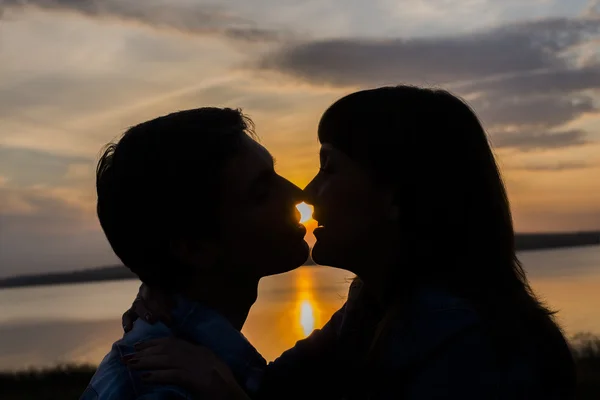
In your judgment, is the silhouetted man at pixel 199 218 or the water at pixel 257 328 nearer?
the silhouetted man at pixel 199 218

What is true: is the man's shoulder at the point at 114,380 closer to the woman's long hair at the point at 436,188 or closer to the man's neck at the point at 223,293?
the man's neck at the point at 223,293

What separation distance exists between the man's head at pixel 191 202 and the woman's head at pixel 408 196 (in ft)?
0.78

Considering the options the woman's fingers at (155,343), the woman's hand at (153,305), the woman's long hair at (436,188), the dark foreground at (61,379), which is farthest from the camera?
the dark foreground at (61,379)

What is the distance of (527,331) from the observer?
8.87 ft

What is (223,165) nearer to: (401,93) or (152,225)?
(152,225)

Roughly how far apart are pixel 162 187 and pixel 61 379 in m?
10.4

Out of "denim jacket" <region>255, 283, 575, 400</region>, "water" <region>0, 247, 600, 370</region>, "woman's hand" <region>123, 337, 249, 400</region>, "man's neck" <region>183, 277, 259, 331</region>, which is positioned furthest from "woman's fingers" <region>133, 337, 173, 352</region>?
"water" <region>0, 247, 600, 370</region>

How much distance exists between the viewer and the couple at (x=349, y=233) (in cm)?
267

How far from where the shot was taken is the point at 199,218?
287cm

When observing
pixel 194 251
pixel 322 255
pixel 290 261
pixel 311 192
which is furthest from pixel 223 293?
pixel 311 192

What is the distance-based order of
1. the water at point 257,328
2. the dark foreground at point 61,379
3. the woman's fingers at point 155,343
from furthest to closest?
the water at point 257,328 → the dark foreground at point 61,379 → the woman's fingers at point 155,343

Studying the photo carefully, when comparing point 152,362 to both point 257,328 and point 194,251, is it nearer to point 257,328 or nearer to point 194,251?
point 194,251

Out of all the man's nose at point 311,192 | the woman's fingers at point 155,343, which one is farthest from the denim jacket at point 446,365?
the man's nose at point 311,192

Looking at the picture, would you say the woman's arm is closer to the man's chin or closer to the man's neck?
the man's neck
